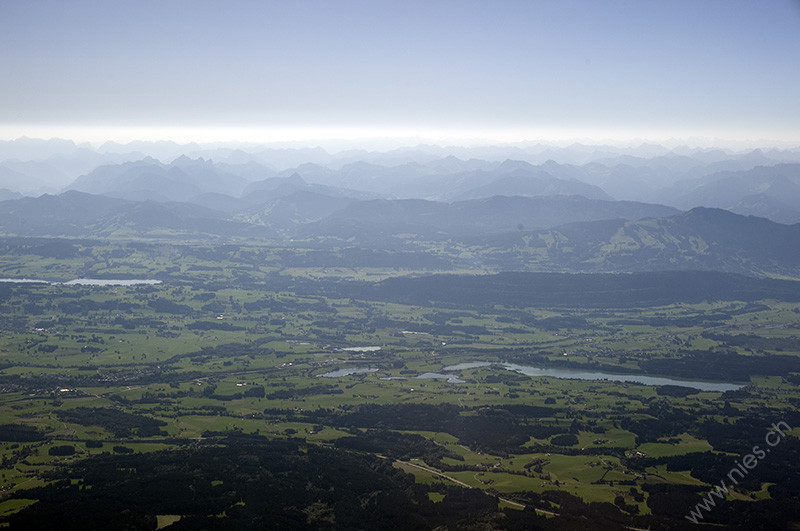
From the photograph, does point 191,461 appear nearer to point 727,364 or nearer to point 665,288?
point 727,364

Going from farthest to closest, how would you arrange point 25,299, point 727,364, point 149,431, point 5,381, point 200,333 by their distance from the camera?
point 25,299 < point 200,333 < point 727,364 < point 5,381 < point 149,431

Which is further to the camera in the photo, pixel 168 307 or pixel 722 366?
pixel 168 307

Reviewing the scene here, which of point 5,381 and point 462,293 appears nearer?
point 5,381

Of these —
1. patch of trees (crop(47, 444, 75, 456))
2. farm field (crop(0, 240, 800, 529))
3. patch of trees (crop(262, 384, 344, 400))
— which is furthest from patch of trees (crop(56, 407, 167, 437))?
patch of trees (crop(262, 384, 344, 400))

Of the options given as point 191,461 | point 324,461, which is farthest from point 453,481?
point 191,461

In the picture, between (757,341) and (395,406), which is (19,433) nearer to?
(395,406)

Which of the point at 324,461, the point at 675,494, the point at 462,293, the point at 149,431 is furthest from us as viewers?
the point at 462,293

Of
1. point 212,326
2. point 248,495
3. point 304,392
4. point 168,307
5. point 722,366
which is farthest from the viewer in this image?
point 168,307

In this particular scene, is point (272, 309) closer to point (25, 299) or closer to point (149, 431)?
point (25, 299)

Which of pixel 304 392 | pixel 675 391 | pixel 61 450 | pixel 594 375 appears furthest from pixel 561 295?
pixel 61 450
